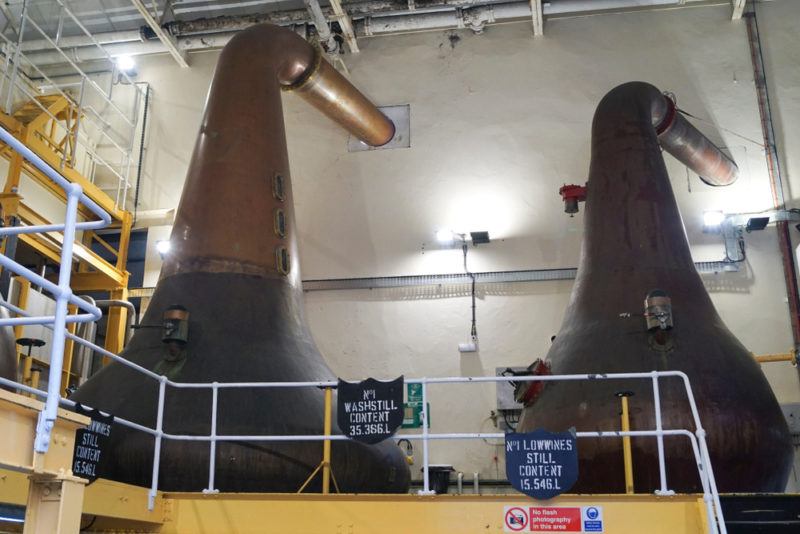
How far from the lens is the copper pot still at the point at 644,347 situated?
769 cm

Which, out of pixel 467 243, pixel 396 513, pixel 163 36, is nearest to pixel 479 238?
pixel 467 243

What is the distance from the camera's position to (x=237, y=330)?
845 cm

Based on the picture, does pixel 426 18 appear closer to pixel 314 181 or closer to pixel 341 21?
pixel 341 21

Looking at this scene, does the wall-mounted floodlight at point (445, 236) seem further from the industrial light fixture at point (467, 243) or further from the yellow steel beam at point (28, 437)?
the yellow steel beam at point (28, 437)

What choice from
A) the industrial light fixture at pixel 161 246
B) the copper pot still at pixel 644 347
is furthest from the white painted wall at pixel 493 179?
the copper pot still at pixel 644 347

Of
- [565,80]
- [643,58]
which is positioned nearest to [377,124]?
[565,80]

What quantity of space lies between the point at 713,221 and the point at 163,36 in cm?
936

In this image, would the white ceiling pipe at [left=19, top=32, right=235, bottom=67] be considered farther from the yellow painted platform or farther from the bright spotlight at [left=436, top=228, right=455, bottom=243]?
the yellow painted platform

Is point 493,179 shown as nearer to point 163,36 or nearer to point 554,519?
point 163,36

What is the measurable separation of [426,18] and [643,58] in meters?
3.56

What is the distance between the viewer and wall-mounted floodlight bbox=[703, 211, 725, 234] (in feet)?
41.7

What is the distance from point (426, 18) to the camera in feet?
48.0

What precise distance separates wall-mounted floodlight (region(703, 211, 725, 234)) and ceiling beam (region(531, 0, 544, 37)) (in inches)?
159

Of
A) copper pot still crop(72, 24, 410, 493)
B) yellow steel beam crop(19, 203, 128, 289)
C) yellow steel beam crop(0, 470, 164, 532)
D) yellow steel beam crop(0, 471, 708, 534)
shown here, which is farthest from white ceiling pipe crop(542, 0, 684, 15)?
yellow steel beam crop(0, 470, 164, 532)
